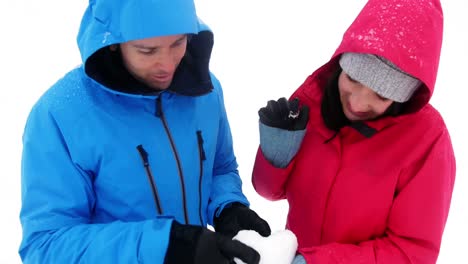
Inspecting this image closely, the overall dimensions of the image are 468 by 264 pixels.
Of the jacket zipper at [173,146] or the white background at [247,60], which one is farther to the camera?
the white background at [247,60]

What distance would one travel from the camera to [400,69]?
1.09 meters

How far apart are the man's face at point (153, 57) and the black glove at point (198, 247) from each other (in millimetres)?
384

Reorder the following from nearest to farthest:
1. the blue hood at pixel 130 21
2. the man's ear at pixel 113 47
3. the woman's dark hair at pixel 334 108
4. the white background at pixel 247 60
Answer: the blue hood at pixel 130 21
the man's ear at pixel 113 47
the woman's dark hair at pixel 334 108
the white background at pixel 247 60

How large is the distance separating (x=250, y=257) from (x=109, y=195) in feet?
1.35

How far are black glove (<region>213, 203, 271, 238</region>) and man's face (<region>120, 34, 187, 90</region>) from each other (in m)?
0.49

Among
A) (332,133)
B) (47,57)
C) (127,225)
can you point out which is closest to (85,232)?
(127,225)

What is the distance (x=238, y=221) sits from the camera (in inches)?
54.7

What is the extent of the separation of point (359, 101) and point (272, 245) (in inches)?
18.1

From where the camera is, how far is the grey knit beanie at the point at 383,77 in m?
1.09

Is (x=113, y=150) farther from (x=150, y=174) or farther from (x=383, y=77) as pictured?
(x=383, y=77)

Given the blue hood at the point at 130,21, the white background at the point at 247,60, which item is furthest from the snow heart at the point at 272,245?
the white background at the point at 247,60

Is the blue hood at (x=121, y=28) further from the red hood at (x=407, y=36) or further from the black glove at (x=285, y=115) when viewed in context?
the red hood at (x=407, y=36)

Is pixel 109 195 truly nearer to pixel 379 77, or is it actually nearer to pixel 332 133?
pixel 332 133

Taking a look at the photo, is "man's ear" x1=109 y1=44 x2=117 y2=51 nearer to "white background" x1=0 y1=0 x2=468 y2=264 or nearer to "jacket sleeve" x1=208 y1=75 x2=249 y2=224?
"jacket sleeve" x1=208 y1=75 x2=249 y2=224
